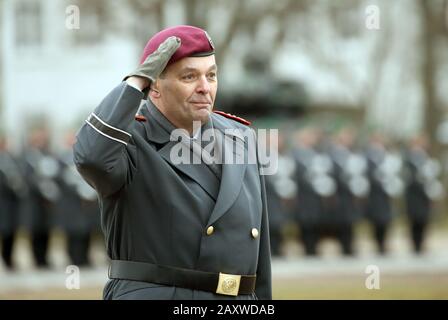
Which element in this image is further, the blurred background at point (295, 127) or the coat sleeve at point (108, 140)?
the blurred background at point (295, 127)

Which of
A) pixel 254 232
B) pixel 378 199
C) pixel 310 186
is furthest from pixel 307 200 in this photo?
pixel 254 232

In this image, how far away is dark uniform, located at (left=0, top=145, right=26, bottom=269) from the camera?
16.4 meters

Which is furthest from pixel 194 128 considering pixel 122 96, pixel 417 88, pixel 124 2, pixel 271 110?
pixel 417 88

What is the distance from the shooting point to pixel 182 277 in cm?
443

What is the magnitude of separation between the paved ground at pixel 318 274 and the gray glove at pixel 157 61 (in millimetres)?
7703

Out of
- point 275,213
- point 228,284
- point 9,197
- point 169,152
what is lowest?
point 275,213

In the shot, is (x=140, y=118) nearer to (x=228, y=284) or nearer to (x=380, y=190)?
(x=228, y=284)

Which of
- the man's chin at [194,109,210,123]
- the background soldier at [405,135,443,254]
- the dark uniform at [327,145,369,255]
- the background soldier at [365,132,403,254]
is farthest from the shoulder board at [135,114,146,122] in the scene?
the background soldier at [405,135,443,254]

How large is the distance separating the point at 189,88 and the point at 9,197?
12.4 metres

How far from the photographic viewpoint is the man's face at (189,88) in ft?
14.8

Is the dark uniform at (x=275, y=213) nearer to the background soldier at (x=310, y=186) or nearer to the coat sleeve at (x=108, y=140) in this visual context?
the background soldier at (x=310, y=186)

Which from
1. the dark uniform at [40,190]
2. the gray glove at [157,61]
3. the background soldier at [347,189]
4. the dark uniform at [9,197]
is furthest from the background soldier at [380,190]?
the gray glove at [157,61]

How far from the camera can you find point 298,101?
3058cm

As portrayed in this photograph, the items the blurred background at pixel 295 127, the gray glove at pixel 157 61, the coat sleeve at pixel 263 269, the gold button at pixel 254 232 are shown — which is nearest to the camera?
the gray glove at pixel 157 61
